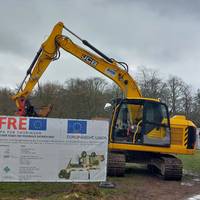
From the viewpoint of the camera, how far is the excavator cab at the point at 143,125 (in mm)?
15633

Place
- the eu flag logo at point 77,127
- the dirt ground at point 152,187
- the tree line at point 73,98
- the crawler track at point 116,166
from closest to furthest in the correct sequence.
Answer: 1. the eu flag logo at point 77,127
2. the dirt ground at point 152,187
3. the crawler track at point 116,166
4. the tree line at point 73,98

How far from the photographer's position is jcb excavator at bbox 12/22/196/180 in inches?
607

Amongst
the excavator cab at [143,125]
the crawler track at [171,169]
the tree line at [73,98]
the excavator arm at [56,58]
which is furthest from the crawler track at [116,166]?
the tree line at [73,98]

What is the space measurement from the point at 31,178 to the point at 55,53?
695 cm

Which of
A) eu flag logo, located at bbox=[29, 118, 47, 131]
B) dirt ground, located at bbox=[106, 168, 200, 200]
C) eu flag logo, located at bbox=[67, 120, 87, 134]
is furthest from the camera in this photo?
dirt ground, located at bbox=[106, 168, 200, 200]

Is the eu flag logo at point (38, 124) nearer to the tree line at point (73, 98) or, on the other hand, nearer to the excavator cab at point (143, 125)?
the excavator cab at point (143, 125)

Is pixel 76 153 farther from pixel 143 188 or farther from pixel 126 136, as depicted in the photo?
pixel 126 136

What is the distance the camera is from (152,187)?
13.2m

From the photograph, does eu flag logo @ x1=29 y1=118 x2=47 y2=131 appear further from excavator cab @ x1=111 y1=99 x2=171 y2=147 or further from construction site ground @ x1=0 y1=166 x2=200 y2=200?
excavator cab @ x1=111 y1=99 x2=171 y2=147

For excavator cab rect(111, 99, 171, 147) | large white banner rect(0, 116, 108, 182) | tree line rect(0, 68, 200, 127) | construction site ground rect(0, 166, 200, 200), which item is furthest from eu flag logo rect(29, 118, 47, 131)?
tree line rect(0, 68, 200, 127)

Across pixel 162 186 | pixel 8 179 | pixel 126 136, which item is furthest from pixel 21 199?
pixel 126 136

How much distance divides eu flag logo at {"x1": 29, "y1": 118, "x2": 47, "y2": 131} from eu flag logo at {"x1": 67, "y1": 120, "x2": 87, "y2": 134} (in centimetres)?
61

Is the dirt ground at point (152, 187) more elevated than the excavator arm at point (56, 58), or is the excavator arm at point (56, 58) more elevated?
the excavator arm at point (56, 58)

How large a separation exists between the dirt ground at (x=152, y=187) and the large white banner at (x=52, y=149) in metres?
0.97
